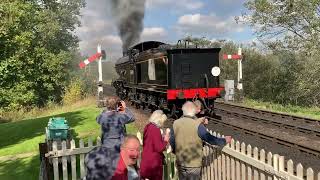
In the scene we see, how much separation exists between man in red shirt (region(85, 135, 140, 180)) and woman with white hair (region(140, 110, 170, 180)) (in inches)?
74.1

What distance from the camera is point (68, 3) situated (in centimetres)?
5134

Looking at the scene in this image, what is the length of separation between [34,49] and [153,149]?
29714mm

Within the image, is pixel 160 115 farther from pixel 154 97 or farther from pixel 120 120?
pixel 154 97

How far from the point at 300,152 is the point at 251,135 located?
3036mm

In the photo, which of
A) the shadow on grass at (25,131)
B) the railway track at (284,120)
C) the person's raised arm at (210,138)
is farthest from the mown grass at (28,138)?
the railway track at (284,120)

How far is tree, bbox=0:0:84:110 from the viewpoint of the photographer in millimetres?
16391

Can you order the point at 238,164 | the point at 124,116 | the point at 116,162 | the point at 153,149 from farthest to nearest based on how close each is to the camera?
the point at 124,116 < the point at 238,164 < the point at 153,149 < the point at 116,162

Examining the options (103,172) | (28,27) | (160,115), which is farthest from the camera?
(28,27)

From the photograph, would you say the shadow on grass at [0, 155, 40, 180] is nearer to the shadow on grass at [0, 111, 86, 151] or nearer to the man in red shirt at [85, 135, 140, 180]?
the shadow on grass at [0, 111, 86, 151]

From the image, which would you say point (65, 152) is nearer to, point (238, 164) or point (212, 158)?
point (212, 158)

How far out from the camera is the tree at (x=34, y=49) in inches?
645

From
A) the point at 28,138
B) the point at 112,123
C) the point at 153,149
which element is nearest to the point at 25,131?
the point at 28,138

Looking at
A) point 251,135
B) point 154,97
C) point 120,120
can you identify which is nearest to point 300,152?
point 251,135

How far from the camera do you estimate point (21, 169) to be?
10539mm
